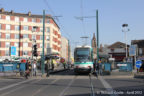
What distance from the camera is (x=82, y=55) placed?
27.7 meters

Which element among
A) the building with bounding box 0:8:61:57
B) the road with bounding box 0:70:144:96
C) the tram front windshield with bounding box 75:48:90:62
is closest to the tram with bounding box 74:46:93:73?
the tram front windshield with bounding box 75:48:90:62

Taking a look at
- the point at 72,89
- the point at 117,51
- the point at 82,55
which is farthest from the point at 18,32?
the point at 72,89

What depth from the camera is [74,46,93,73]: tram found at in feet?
89.4

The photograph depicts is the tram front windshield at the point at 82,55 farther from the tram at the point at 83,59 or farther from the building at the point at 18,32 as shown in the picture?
the building at the point at 18,32

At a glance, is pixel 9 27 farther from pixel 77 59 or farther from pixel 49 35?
pixel 77 59

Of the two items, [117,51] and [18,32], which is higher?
[18,32]

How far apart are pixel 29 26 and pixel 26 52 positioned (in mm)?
8370

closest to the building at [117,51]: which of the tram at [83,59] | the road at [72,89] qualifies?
the tram at [83,59]

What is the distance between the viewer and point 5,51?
2788 inches

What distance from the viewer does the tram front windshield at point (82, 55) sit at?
1083 inches

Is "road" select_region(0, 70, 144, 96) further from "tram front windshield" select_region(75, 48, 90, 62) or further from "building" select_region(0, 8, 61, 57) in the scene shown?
"building" select_region(0, 8, 61, 57)

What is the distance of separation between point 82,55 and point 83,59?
508mm


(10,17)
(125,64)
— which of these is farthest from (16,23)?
(125,64)

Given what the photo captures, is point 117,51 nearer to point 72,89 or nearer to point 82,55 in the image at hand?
point 82,55
